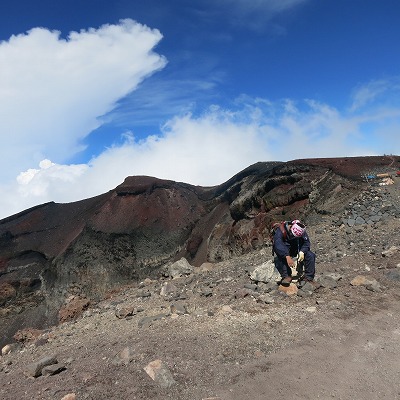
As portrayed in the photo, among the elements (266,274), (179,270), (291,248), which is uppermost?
(291,248)

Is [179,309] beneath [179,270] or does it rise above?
beneath

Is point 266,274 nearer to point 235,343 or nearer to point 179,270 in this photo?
point 235,343

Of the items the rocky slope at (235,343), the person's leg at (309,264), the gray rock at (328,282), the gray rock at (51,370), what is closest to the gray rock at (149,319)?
the rocky slope at (235,343)

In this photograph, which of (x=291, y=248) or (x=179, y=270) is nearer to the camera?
(x=291, y=248)

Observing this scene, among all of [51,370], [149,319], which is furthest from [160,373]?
[149,319]

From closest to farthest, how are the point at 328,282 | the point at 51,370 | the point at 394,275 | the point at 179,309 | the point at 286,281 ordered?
the point at 51,370
the point at 179,309
the point at 286,281
the point at 328,282
the point at 394,275

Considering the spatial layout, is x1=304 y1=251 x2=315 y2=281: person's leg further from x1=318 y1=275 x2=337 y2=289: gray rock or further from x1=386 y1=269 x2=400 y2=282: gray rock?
x1=386 y1=269 x2=400 y2=282: gray rock

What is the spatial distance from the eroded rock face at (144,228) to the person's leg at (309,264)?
8.22 metres

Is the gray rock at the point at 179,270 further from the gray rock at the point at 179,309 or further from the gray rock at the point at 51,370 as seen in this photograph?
the gray rock at the point at 51,370

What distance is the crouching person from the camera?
8375 mm

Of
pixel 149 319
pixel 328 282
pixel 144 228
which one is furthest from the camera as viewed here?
pixel 144 228

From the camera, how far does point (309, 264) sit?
27.8 feet

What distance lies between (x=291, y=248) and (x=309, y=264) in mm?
594

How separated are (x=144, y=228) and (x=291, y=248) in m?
21.4
